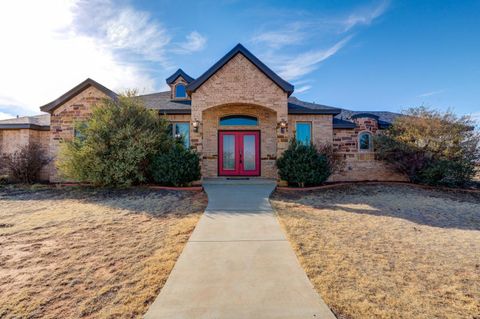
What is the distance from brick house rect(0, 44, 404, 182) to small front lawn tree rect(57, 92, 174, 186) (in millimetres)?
2116

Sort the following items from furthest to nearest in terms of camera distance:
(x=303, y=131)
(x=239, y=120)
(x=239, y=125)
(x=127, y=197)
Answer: (x=239, y=120) < (x=239, y=125) < (x=303, y=131) < (x=127, y=197)

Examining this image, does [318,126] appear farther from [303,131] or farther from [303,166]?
[303,166]

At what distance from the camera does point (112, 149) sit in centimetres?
961

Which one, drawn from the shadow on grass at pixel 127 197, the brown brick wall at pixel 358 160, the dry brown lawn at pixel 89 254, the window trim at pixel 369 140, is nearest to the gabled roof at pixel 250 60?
the brown brick wall at pixel 358 160

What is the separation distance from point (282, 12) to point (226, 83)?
3870 mm

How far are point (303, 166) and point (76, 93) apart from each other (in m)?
12.4

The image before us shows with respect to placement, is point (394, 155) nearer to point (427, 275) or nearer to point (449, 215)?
point (449, 215)

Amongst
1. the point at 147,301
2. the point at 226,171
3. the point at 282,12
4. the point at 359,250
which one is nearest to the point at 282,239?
the point at 359,250

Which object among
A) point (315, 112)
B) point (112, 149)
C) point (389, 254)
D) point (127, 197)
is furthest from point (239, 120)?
point (389, 254)

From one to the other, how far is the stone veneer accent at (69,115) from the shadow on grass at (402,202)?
1094 cm

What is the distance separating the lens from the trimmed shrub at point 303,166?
997cm

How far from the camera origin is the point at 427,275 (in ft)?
11.1

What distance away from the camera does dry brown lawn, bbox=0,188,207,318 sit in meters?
2.73

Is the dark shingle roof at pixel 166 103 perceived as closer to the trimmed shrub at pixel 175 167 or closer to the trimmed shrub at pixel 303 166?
the trimmed shrub at pixel 175 167
